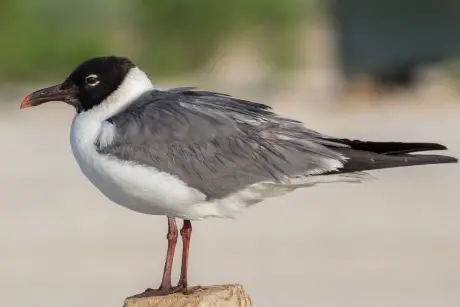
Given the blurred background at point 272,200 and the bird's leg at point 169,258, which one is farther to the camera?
the blurred background at point 272,200

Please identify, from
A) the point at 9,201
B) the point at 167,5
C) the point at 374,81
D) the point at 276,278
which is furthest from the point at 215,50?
the point at 276,278

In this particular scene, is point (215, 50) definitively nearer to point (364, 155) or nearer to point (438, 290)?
point (438, 290)

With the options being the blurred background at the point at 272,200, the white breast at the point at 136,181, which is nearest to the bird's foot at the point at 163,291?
the white breast at the point at 136,181

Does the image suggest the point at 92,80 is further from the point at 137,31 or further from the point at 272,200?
the point at 137,31

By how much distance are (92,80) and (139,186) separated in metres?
0.60

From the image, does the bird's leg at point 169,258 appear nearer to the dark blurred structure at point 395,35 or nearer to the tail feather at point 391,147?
the tail feather at point 391,147

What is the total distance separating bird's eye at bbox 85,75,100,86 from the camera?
5.18 m

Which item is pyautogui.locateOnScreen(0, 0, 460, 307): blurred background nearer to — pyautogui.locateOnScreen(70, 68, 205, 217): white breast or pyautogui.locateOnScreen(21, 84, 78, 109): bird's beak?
pyautogui.locateOnScreen(21, 84, 78, 109): bird's beak

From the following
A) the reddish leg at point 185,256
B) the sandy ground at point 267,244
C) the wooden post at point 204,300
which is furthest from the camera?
the sandy ground at point 267,244

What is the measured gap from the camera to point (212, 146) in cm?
502

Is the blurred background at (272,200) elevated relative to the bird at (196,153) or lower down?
elevated

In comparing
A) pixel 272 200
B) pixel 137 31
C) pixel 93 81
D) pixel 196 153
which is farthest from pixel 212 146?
pixel 137 31

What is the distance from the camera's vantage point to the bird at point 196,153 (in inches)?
193

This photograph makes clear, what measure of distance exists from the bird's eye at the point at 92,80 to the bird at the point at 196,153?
0.04 feet
